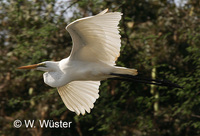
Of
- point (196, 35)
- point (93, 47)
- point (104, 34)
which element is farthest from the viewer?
point (196, 35)

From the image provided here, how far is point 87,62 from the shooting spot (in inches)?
149

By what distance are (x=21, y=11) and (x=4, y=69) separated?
956 millimetres

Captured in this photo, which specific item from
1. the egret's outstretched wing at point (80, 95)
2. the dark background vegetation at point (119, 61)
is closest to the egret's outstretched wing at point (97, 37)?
the egret's outstretched wing at point (80, 95)

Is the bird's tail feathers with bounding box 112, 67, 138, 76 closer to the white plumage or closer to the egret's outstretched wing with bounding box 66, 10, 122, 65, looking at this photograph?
the white plumage

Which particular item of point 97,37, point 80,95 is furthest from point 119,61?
point 97,37

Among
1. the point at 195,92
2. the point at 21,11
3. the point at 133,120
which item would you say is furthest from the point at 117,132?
the point at 21,11

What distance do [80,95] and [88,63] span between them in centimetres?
60

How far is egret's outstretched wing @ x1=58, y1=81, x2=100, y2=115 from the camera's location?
4.18 m

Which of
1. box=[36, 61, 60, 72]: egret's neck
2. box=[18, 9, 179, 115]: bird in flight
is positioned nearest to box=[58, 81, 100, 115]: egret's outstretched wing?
box=[18, 9, 179, 115]: bird in flight

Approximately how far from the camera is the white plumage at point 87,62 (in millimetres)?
3270

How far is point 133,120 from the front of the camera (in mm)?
5453

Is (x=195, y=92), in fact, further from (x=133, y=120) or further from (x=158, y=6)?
(x=158, y=6)

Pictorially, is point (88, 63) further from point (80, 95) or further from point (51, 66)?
point (80, 95)

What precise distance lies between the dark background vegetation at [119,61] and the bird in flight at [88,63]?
0.96 metres
